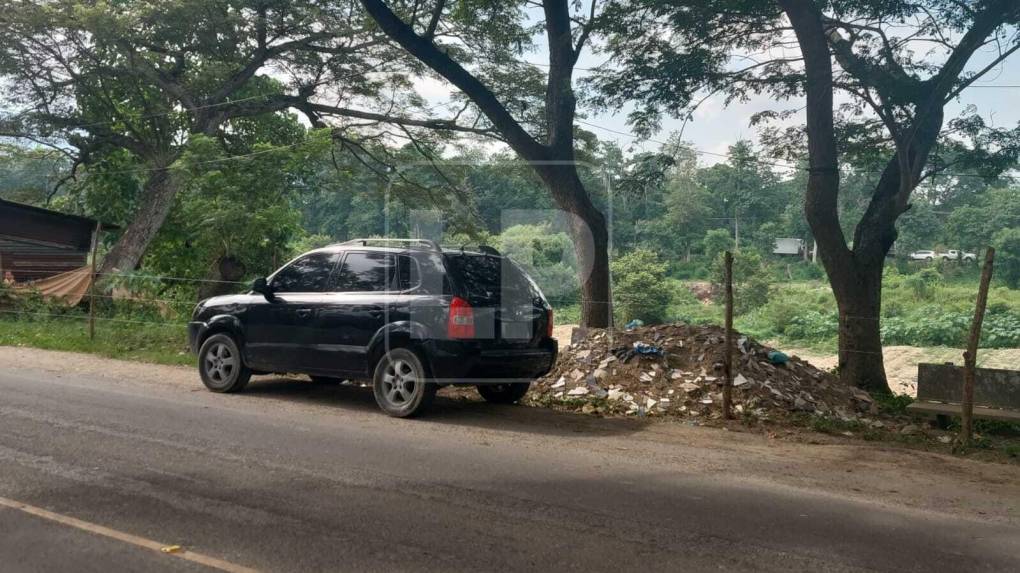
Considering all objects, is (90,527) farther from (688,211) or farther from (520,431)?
(688,211)

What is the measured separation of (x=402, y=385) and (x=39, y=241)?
2132 cm

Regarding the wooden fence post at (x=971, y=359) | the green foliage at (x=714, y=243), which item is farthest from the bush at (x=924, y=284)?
the wooden fence post at (x=971, y=359)

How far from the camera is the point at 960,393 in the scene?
8.84 meters

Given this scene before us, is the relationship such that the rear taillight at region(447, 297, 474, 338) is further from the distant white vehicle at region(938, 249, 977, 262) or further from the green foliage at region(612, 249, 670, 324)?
the distant white vehicle at region(938, 249, 977, 262)

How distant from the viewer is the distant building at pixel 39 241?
78.6 feet

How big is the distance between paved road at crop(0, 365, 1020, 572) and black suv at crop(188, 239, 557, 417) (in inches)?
27.1

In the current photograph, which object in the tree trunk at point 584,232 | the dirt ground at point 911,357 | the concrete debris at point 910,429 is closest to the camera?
the concrete debris at point 910,429

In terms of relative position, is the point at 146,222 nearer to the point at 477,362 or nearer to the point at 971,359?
the point at 477,362

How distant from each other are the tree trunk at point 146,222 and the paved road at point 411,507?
17.3 meters

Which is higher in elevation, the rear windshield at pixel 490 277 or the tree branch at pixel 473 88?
the tree branch at pixel 473 88

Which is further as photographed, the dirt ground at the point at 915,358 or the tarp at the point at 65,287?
the dirt ground at the point at 915,358

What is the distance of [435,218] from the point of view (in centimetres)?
2269

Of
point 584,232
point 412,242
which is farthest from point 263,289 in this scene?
point 584,232

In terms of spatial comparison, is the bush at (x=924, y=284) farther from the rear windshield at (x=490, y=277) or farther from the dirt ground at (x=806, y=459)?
the rear windshield at (x=490, y=277)
